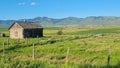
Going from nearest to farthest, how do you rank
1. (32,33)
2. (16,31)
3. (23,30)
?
(23,30)
(16,31)
(32,33)

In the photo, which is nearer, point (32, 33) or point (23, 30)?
point (23, 30)

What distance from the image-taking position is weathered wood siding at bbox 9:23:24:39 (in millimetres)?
67100

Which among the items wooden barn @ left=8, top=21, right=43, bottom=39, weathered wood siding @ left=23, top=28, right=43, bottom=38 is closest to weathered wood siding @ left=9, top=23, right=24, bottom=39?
wooden barn @ left=8, top=21, right=43, bottom=39

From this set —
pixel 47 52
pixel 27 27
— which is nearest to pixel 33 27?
pixel 27 27

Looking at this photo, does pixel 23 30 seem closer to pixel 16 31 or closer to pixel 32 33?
pixel 16 31

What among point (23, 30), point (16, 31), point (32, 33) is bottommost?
point (32, 33)

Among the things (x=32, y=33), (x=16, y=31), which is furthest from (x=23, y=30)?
(x=32, y=33)

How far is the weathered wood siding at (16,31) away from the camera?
67100mm

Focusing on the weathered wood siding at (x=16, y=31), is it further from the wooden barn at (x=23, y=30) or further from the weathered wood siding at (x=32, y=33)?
the weathered wood siding at (x=32, y=33)

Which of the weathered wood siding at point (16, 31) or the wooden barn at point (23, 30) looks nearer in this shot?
the wooden barn at point (23, 30)

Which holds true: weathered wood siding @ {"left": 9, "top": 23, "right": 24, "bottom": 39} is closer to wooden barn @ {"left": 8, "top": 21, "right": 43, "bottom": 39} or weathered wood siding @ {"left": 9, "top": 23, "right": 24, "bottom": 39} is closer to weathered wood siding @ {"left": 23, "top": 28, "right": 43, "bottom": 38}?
wooden barn @ {"left": 8, "top": 21, "right": 43, "bottom": 39}

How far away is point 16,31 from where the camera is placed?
68062 millimetres

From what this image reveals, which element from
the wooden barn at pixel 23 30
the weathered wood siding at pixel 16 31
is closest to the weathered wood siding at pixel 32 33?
the wooden barn at pixel 23 30

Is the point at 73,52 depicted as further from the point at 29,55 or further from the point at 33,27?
the point at 33,27
